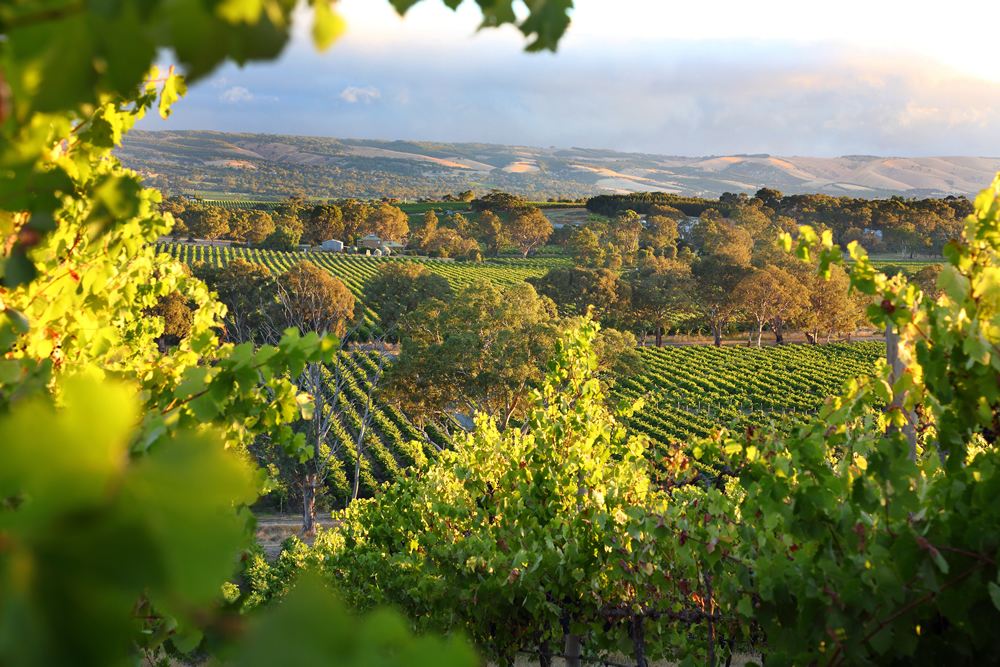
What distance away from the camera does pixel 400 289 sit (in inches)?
1593

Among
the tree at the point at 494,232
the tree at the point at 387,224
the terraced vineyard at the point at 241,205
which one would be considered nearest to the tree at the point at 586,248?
the tree at the point at 494,232

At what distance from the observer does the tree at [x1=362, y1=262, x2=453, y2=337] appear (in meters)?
39.1

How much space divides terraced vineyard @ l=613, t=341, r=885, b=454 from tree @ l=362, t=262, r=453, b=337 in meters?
14.0

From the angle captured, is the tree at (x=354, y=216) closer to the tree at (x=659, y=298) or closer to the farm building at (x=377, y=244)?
the farm building at (x=377, y=244)

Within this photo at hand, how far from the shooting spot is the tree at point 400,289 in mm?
39062

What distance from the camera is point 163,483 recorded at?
1.32ft

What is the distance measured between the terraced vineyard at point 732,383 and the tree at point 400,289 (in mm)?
14039

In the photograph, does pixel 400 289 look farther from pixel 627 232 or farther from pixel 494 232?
pixel 627 232

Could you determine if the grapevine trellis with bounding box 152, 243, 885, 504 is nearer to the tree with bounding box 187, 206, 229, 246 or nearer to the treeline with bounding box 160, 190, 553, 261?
the treeline with bounding box 160, 190, 553, 261

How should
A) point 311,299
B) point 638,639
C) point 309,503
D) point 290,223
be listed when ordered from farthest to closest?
1. point 290,223
2. point 311,299
3. point 309,503
4. point 638,639

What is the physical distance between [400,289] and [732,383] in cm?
2315

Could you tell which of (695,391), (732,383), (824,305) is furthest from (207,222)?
(824,305)

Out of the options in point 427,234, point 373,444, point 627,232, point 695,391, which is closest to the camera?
point 373,444

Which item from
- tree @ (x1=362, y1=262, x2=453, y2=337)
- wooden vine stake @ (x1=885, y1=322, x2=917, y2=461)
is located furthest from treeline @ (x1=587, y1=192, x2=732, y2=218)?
wooden vine stake @ (x1=885, y1=322, x2=917, y2=461)
